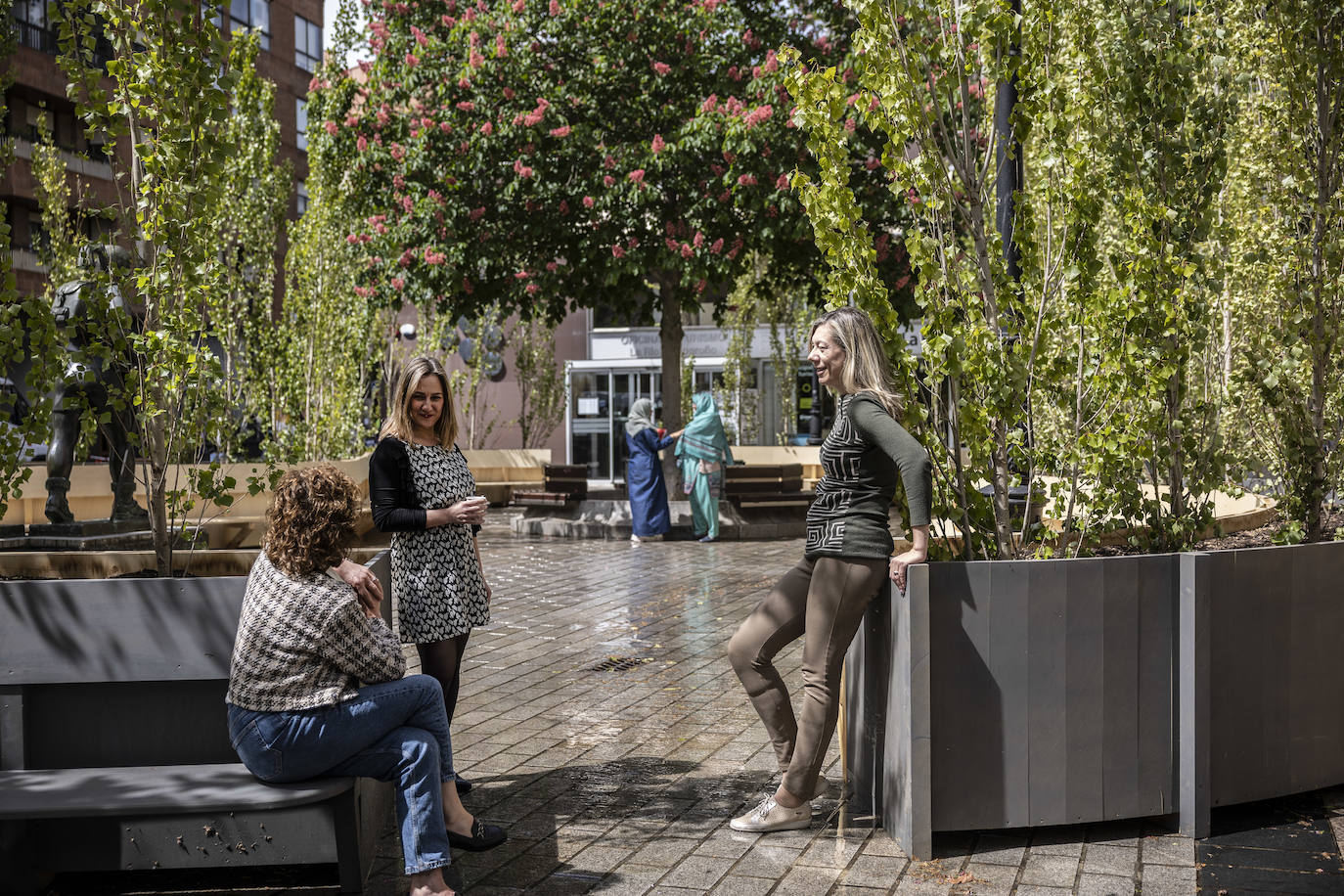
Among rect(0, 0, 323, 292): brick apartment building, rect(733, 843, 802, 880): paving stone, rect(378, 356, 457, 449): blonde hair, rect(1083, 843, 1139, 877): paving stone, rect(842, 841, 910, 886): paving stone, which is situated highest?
rect(0, 0, 323, 292): brick apartment building

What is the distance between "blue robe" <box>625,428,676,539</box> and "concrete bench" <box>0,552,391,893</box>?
42.2ft

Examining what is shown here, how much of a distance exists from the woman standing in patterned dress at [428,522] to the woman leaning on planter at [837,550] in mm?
1091

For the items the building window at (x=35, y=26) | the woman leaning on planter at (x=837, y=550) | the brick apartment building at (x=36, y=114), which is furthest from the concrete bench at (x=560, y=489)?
the building window at (x=35, y=26)

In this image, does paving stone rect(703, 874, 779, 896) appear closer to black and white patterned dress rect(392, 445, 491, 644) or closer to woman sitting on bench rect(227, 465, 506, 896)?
woman sitting on bench rect(227, 465, 506, 896)

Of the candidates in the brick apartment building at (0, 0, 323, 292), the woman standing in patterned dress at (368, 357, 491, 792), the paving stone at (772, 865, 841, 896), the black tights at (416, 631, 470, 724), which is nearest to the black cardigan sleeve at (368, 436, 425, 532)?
the woman standing in patterned dress at (368, 357, 491, 792)

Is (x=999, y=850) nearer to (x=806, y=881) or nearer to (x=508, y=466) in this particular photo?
(x=806, y=881)

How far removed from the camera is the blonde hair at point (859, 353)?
4.79 m

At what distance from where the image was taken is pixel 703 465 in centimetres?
1753

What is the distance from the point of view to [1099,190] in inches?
211

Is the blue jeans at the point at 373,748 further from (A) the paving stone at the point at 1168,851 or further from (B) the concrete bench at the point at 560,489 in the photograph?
(B) the concrete bench at the point at 560,489

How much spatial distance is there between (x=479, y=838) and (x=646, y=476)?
506 inches

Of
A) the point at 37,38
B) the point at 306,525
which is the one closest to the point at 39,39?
the point at 37,38

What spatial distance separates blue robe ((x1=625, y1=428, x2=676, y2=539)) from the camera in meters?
17.4

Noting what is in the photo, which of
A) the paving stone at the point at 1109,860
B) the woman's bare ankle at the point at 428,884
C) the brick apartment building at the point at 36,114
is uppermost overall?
the brick apartment building at the point at 36,114
